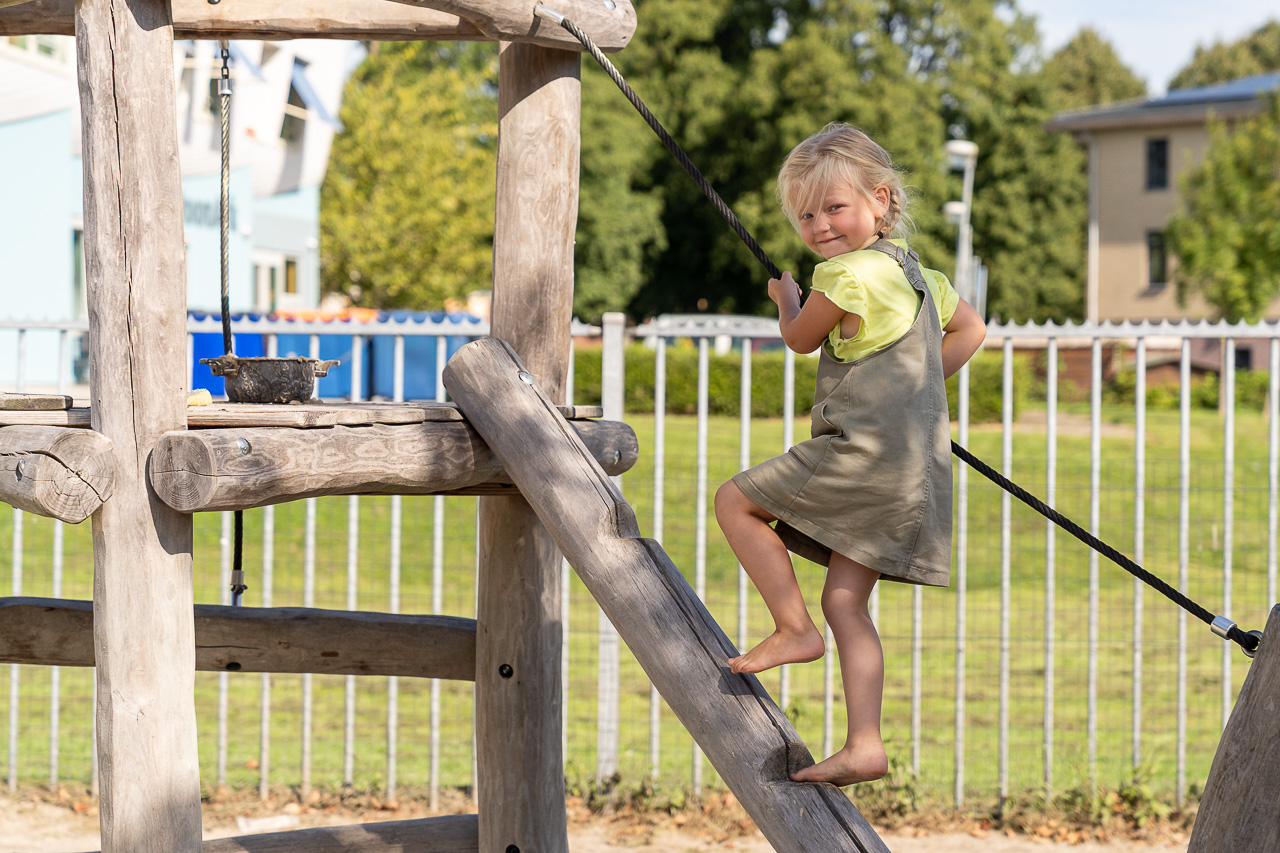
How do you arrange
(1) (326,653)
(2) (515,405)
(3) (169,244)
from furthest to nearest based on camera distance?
1. (1) (326,653)
2. (2) (515,405)
3. (3) (169,244)

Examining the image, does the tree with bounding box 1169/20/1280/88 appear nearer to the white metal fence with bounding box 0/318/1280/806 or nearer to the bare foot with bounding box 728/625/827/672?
the white metal fence with bounding box 0/318/1280/806

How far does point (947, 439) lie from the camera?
8.71ft

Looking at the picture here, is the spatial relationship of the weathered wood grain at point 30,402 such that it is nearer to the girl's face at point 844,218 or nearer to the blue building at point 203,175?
the girl's face at point 844,218

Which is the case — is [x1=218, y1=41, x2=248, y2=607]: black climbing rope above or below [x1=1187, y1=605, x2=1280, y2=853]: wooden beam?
above

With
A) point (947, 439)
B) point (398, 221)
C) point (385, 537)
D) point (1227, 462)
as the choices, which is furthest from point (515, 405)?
point (398, 221)

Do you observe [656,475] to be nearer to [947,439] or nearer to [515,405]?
[515,405]

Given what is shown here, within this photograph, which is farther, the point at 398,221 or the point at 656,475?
the point at 398,221

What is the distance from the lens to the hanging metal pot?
3203 millimetres

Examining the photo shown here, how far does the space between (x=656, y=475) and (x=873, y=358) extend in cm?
309

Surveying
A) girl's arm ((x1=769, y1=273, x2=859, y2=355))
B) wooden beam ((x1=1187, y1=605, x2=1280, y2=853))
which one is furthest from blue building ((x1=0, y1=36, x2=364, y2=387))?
wooden beam ((x1=1187, y1=605, x2=1280, y2=853))

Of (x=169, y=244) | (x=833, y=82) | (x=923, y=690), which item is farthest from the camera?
(x=833, y=82)

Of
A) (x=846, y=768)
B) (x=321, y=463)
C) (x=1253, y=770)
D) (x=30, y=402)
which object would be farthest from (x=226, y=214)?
(x=1253, y=770)

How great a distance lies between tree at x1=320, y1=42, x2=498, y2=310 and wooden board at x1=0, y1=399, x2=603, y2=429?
21902 mm

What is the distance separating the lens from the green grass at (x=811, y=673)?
5.89 m
